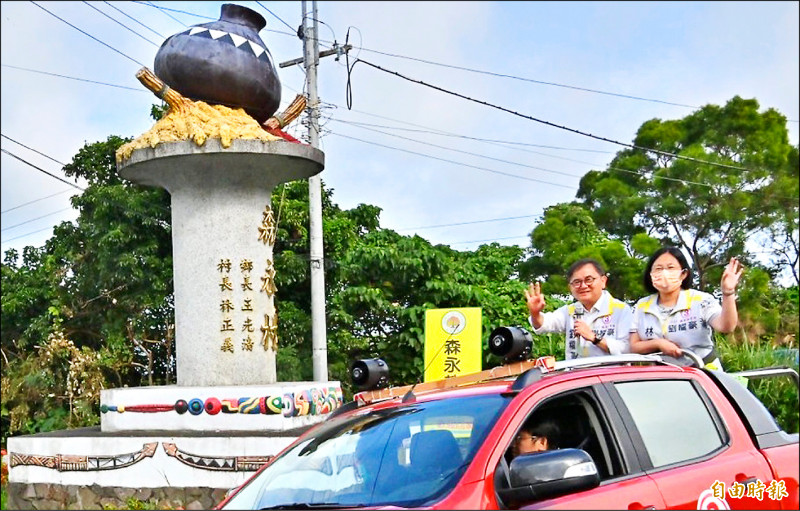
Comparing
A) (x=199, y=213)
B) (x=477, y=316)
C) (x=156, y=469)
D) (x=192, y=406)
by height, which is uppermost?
(x=199, y=213)

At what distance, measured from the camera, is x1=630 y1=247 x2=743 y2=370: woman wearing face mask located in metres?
5.05

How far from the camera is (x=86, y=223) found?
677 inches

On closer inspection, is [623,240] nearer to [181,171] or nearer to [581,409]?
[181,171]

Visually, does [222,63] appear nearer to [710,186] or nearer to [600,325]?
[600,325]

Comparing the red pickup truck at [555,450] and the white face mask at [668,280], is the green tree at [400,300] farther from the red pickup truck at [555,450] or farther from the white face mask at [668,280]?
the red pickup truck at [555,450]

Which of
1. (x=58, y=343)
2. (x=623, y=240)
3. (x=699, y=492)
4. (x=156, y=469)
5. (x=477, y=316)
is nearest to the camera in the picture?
(x=699, y=492)

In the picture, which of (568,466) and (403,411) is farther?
(403,411)

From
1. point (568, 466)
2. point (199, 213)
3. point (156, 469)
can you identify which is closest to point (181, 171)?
point (199, 213)

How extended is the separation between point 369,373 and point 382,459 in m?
0.75

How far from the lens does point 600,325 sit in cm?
566

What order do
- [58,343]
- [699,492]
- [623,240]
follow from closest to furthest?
[699,492]
[58,343]
[623,240]

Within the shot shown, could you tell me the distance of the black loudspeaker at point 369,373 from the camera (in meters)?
4.26

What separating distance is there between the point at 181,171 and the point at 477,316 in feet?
13.1

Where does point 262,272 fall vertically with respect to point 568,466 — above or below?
above
